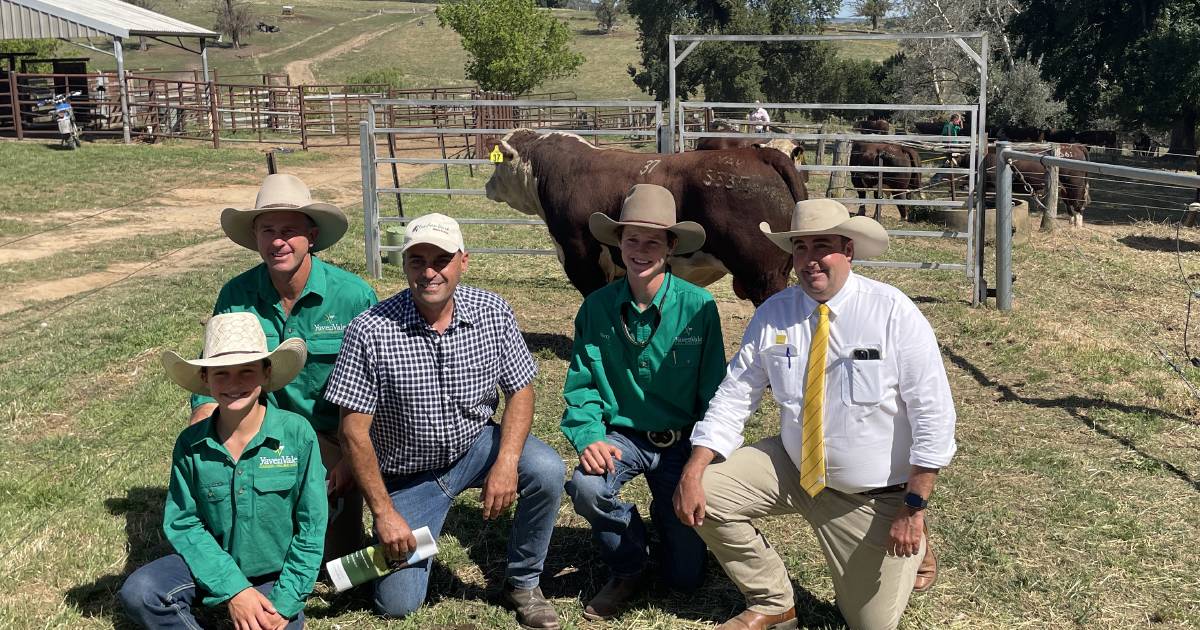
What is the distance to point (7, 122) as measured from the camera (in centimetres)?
2345

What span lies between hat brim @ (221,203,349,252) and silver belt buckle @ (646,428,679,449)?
1489mm

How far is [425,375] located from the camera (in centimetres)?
375

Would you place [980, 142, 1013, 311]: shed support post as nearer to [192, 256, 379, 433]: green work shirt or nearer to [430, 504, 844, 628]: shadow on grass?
[430, 504, 844, 628]: shadow on grass

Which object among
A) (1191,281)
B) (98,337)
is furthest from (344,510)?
(1191,281)

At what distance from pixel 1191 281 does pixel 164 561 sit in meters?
10.3

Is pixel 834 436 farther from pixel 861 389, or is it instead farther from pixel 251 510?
pixel 251 510

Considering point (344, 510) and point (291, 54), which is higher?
point (291, 54)

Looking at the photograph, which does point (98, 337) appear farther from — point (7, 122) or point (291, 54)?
point (291, 54)

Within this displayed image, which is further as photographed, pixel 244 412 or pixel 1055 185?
pixel 1055 185

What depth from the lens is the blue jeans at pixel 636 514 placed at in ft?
12.6

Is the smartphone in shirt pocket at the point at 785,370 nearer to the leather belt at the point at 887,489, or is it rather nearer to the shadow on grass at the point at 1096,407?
the leather belt at the point at 887,489

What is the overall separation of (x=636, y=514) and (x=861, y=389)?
106 cm

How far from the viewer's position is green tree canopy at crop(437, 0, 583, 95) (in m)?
35.2

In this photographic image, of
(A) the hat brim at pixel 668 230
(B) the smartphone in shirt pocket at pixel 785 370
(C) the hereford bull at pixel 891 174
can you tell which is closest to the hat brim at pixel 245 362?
(A) the hat brim at pixel 668 230
